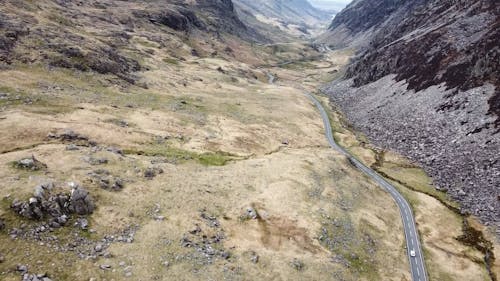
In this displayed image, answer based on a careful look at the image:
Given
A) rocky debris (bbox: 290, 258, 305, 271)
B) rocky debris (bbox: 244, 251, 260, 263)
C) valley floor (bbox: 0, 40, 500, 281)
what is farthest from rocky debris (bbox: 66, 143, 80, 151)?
rocky debris (bbox: 290, 258, 305, 271)

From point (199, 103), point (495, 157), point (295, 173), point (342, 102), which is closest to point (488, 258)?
point (495, 157)

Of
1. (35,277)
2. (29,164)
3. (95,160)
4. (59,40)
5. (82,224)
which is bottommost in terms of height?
(59,40)

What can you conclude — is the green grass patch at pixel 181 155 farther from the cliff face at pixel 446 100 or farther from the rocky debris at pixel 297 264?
the cliff face at pixel 446 100

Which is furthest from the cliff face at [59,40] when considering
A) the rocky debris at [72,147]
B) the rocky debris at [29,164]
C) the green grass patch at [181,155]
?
the rocky debris at [29,164]

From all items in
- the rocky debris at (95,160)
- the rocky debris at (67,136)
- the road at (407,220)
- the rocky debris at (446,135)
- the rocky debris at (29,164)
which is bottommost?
the rocky debris at (67,136)

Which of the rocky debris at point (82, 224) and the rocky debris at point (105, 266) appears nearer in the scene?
the rocky debris at point (105, 266)

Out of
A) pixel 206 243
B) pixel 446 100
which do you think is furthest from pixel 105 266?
pixel 446 100

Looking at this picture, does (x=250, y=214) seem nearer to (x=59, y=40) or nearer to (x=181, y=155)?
(x=181, y=155)

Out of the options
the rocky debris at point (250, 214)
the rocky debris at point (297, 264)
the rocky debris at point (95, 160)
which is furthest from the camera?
the rocky debris at point (95, 160)

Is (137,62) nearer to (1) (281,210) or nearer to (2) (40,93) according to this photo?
(2) (40,93)
